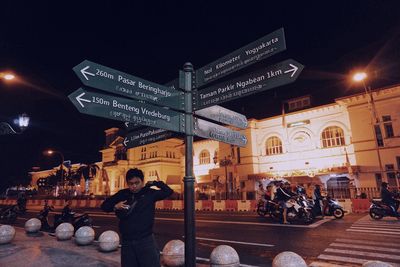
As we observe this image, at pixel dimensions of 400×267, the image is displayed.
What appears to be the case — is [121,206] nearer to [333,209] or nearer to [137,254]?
[137,254]

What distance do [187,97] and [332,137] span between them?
26106 millimetres

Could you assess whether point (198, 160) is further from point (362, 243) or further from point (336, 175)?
point (362, 243)

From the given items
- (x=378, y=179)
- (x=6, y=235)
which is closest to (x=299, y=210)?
(x=6, y=235)

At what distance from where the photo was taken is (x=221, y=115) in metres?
4.49

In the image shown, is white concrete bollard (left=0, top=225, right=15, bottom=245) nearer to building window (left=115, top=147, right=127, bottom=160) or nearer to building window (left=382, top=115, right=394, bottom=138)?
building window (left=382, top=115, right=394, bottom=138)

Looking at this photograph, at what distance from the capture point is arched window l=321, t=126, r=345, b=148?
85.7 feet

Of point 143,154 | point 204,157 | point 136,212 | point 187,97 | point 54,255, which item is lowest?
point 54,255

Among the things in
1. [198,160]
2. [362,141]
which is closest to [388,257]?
[362,141]

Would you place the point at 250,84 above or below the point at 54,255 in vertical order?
above

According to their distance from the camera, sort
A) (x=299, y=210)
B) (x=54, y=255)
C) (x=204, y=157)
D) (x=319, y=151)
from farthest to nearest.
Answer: (x=204, y=157)
(x=319, y=151)
(x=299, y=210)
(x=54, y=255)

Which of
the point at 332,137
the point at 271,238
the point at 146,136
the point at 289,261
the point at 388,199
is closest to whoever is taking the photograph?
the point at 289,261

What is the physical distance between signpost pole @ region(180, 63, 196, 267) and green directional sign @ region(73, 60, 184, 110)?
0.48 ft

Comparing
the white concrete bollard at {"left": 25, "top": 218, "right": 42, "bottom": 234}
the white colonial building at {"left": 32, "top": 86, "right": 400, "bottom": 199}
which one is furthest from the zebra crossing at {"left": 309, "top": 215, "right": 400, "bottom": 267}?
the white colonial building at {"left": 32, "top": 86, "right": 400, "bottom": 199}

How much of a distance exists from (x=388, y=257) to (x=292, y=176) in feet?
71.8
